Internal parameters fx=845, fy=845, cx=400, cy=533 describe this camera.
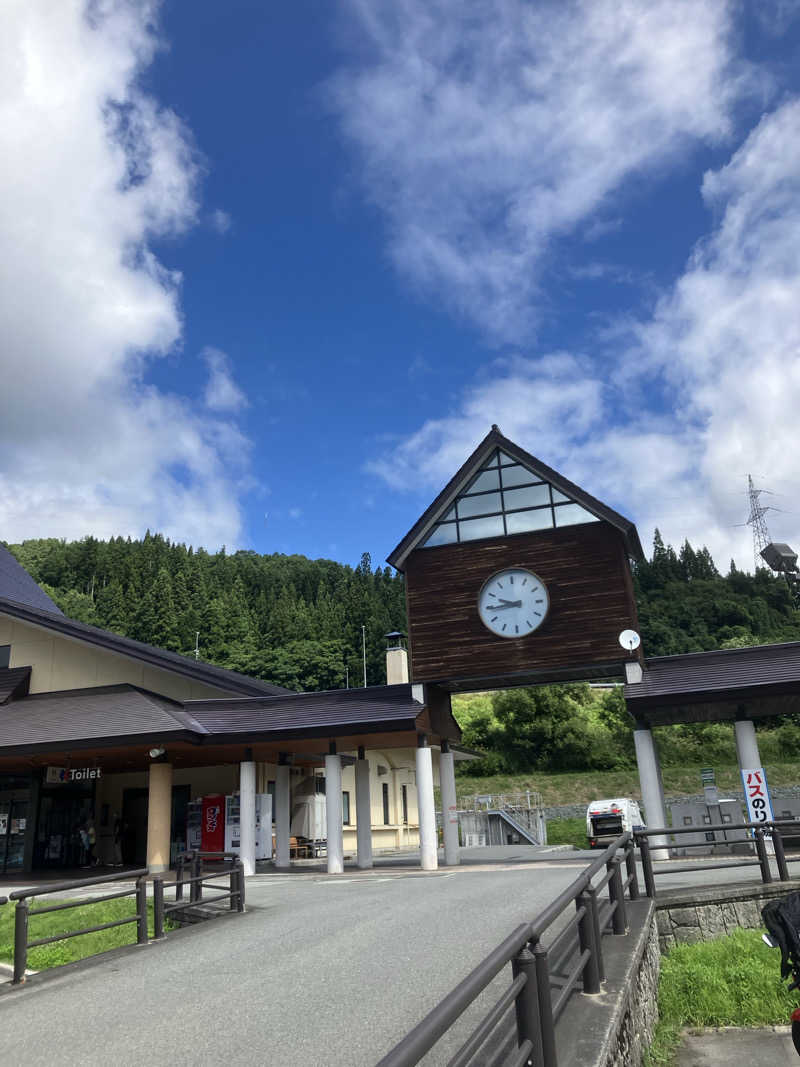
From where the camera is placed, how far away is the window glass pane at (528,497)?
21.8m

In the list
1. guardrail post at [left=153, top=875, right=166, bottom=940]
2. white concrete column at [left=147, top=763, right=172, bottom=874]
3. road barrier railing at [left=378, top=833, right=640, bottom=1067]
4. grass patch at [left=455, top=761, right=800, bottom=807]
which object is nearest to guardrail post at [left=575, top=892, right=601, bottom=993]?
road barrier railing at [left=378, top=833, right=640, bottom=1067]

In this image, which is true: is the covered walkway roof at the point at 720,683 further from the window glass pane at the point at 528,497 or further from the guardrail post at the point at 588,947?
the guardrail post at the point at 588,947

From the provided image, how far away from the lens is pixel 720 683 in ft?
63.8

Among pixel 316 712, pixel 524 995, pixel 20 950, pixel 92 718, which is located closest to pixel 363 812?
pixel 316 712

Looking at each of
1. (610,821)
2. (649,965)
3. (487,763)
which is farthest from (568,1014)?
(487,763)

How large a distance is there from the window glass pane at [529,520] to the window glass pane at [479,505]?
1.60 ft

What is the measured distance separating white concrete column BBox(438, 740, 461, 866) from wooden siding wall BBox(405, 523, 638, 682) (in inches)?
135

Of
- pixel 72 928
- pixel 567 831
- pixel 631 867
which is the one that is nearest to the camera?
pixel 631 867

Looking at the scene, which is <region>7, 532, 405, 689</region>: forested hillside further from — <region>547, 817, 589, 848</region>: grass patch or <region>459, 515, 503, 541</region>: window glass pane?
<region>459, 515, 503, 541</region>: window glass pane

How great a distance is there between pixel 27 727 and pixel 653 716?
17.0m

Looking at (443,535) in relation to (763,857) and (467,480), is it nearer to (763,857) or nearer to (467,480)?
(467,480)

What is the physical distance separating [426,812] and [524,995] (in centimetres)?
1764

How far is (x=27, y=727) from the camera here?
2300 cm

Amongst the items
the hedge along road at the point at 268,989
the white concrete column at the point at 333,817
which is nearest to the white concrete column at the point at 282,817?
the white concrete column at the point at 333,817
